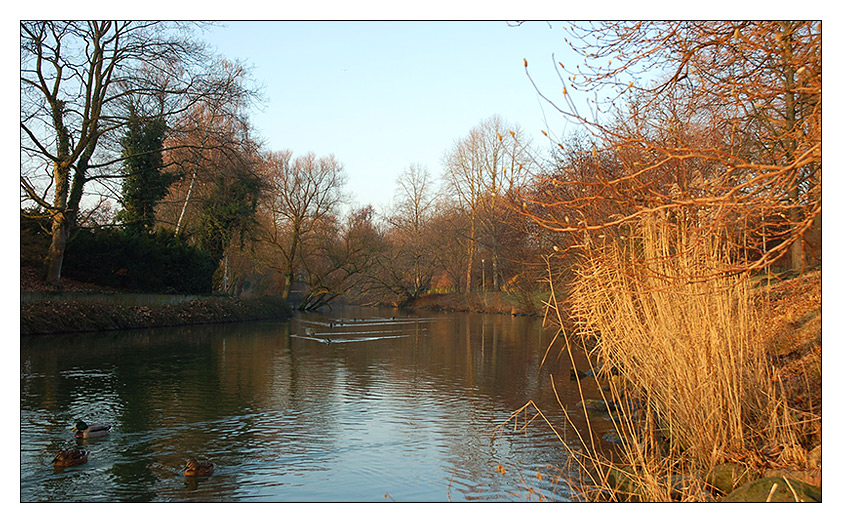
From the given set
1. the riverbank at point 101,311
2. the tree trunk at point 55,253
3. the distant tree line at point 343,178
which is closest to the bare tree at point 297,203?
the distant tree line at point 343,178

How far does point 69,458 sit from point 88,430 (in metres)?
0.98

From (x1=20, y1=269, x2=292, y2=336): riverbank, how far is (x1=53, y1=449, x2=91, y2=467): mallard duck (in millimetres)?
10643

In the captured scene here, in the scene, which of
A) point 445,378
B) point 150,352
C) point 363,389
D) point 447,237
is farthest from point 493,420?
point 447,237

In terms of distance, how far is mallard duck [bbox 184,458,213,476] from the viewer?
5879 millimetres

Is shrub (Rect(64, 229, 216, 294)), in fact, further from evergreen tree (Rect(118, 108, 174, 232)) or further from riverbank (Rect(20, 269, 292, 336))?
evergreen tree (Rect(118, 108, 174, 232))

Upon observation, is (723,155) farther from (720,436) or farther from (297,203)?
(297,203)

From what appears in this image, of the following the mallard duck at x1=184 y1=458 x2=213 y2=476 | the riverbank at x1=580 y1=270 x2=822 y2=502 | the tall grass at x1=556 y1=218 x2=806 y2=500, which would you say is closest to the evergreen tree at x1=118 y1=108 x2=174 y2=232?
the mallard duck at x1=184 y1=458 x2=213 y2=476

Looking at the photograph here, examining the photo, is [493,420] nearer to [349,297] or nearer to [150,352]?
[150,352]

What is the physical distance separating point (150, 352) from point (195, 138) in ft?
24.6

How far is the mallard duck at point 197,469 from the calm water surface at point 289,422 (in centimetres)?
11

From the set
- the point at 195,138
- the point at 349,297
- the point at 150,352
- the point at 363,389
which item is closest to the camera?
the point at 363,389

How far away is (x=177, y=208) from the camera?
28.2m

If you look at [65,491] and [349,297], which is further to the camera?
[349,297]

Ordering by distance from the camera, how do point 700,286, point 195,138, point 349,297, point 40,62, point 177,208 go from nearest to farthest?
point 700,286 → point 40,62 → point 195,138 → point 177,208 → point 349,297
